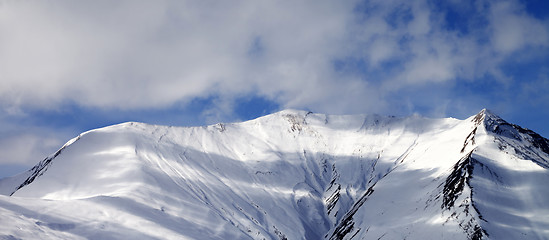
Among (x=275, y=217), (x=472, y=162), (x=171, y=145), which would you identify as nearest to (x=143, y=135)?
(x=171, y=145)

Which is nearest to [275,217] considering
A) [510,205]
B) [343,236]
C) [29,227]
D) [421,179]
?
[343,236]

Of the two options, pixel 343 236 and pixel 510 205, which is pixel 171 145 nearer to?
pixel 343 236

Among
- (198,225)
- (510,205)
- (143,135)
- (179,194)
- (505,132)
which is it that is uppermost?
(505,132)

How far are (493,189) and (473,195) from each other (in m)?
9.83

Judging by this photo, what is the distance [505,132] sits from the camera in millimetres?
169625

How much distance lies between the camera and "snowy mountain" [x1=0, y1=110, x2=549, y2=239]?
370 feet

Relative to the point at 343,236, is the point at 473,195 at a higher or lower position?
higher

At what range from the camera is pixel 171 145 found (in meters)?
193

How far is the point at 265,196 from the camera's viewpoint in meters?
183

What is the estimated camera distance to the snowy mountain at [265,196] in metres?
113

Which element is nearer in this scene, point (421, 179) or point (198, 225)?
point (198, 225)

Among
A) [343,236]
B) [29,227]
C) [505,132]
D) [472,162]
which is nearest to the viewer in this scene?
[29,227]

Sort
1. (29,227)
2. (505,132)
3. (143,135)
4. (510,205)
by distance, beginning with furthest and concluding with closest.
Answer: (143,135) → (505,132) → (510,205) → (29,227)

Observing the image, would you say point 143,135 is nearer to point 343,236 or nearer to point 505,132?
point 343,236
